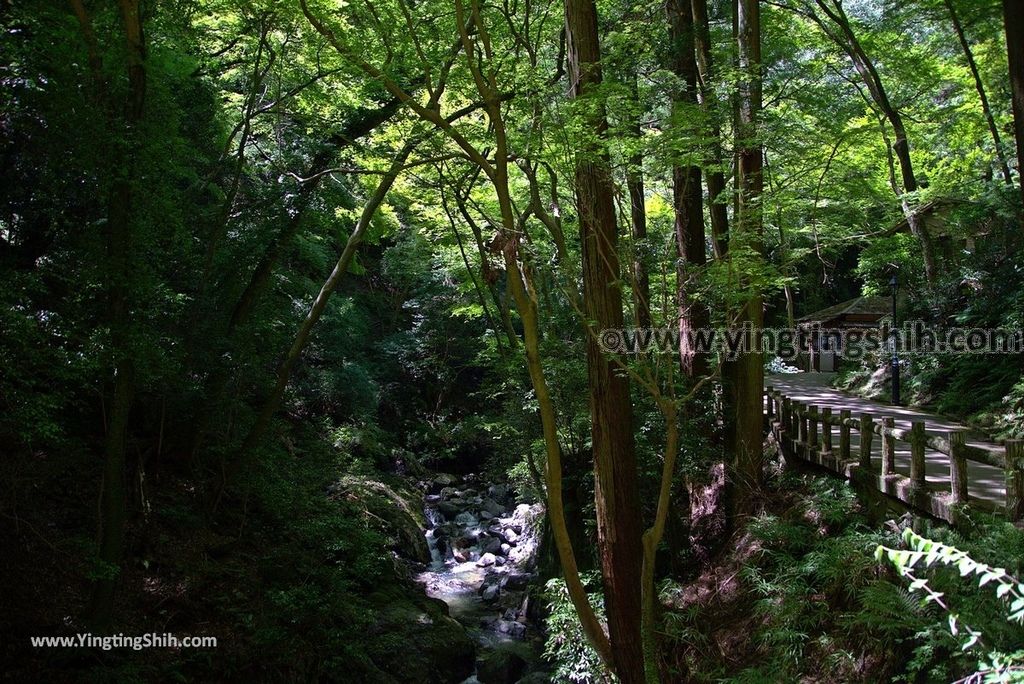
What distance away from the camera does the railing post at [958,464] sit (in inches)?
223

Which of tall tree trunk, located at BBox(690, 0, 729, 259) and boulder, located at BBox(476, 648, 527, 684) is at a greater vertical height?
tall tree trunk, located at BBox(690, 0, 729, 259)

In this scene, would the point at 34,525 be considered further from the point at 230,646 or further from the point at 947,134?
the point at 947,134

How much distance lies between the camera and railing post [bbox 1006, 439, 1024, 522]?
5.23 meters

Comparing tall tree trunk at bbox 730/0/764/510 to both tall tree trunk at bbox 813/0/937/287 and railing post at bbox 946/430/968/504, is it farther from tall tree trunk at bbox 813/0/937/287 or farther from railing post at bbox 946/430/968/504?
tall tree trunk at bbox 813/0/937/287

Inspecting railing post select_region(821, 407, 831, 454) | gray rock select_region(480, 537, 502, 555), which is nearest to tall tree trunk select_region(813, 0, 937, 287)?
railing post select_region(821, 407, 831, 454)

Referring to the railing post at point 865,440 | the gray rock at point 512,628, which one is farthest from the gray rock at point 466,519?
the railing post at point 865,440

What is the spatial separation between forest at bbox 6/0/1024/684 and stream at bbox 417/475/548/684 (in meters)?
0.10

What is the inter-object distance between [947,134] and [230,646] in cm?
1559

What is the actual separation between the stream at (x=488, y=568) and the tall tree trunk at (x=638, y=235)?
15.2 ft

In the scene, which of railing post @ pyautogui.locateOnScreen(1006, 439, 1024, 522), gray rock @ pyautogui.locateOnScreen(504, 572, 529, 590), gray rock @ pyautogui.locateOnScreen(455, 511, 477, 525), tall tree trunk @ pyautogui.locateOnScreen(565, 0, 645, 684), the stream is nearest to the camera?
railing post @ pyautogui.locateOnScreen(1006, 439, 1024, 522)

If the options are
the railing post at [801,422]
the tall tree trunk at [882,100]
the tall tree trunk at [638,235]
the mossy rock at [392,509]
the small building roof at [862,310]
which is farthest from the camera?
the small building roof at [862,310]

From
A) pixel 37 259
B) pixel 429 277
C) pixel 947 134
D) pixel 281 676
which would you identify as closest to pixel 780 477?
pixel 281 676

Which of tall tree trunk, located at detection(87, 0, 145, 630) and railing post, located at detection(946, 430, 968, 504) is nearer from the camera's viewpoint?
tall tree trunk, located at detection(87, 0, 145, 630)

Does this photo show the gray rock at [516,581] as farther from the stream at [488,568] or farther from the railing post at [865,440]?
the railing post at [865,440]
